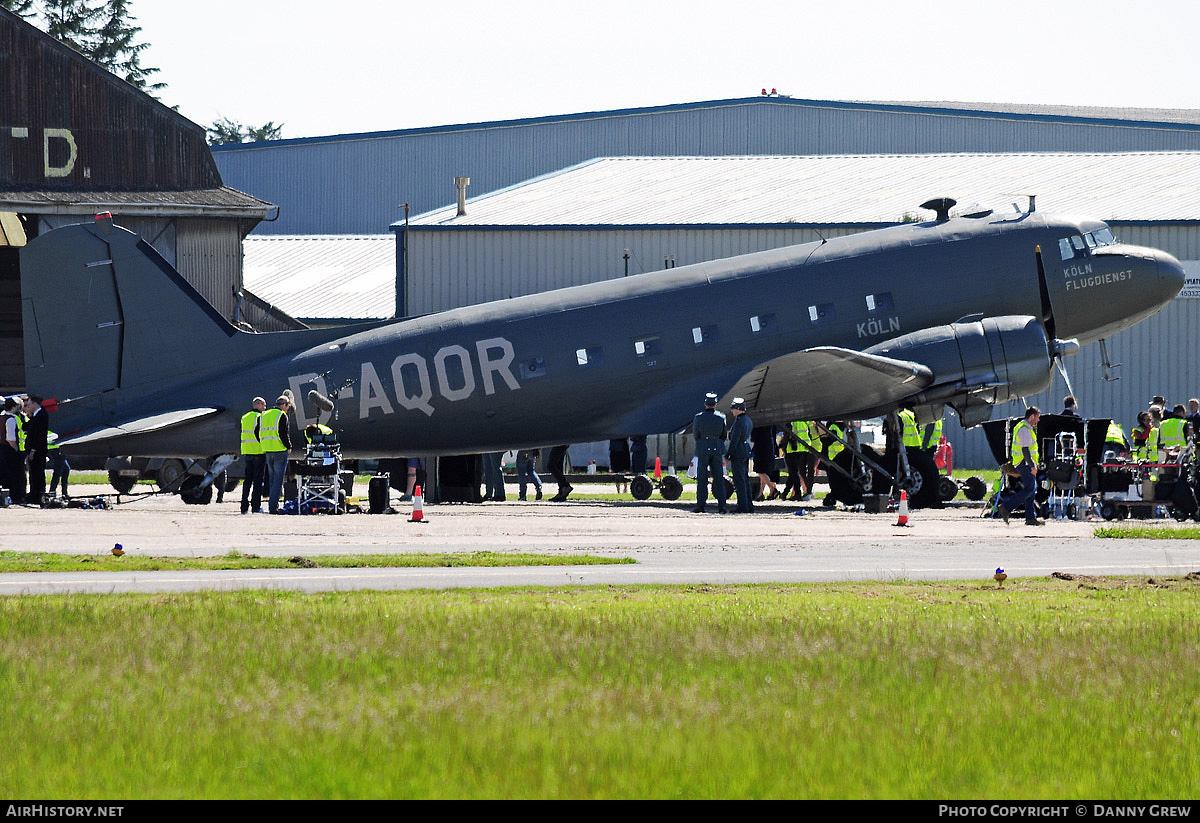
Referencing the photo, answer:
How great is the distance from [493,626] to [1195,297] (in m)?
41.0

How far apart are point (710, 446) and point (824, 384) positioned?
2762 millimetres

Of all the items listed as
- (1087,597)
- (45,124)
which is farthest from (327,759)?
(45,124)

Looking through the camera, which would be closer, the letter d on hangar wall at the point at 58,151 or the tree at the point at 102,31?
the letter d on hangar wall at the point at 58,151

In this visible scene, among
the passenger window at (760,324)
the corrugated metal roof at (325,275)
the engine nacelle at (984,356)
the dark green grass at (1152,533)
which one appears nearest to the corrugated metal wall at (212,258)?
the corrugated metal roof at (325,275)

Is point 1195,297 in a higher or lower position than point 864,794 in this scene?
higher

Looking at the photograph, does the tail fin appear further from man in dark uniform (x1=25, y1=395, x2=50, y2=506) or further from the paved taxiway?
the paved taxiway

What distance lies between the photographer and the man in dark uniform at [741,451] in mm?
25891

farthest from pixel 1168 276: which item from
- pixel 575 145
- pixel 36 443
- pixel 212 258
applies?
pixel 575 145

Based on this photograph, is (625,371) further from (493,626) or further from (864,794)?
(864,794)

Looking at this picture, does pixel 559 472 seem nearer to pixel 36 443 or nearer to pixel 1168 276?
pixel 36 443

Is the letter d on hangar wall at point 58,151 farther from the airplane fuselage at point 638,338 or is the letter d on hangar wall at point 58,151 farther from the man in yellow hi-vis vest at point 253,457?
the man in yellow hi-vis vest at point 253,457

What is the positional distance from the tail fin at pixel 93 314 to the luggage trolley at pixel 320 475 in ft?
11.4
